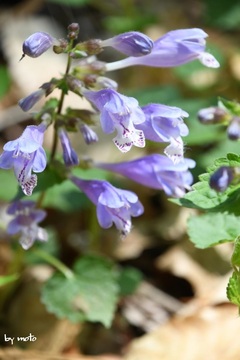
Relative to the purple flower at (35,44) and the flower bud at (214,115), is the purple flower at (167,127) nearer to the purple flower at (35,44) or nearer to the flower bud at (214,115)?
the flower bud at (214,115)

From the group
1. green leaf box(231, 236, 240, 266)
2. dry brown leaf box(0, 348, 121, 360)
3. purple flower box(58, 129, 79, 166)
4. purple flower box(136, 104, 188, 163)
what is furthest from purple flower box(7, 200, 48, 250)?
green leaf box(231, 236, 240, 266)

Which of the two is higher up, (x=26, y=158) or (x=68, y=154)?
(x=26, y=158)

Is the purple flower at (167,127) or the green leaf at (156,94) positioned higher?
the purple flower at (167,127)

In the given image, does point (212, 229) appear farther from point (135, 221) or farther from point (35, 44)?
point (135, 221)

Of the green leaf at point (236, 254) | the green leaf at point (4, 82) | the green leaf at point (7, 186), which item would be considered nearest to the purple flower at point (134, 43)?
the green leaf at point (236, 254)

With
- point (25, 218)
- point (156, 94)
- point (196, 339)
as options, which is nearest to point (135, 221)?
point (156, 94)

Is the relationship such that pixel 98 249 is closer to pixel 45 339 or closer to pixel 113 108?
pixel 45 339

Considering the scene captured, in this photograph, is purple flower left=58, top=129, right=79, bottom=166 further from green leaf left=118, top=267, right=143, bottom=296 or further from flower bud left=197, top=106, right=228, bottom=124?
green leaf left=118, top=267, right=143, bottom=296

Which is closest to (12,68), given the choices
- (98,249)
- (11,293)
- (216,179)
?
(98,249)
